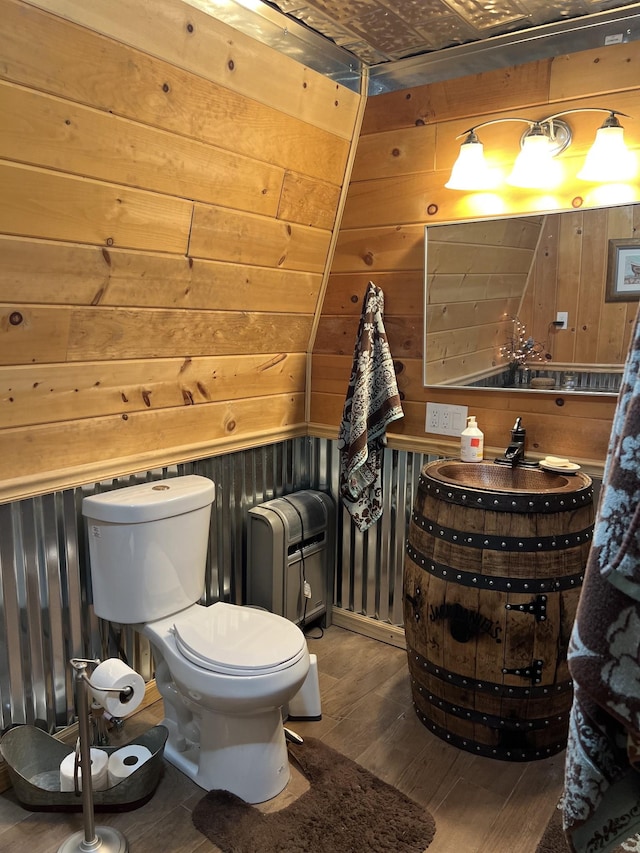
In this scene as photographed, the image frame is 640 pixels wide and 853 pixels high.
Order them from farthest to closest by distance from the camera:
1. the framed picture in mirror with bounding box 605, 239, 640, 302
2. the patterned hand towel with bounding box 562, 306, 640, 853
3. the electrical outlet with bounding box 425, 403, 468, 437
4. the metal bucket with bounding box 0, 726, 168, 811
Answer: the electrical outlet with bounding box 425, 403, 468, 437 → the framed picture in mirror with bounding box 605, 239, 640, 302 → the metal bucket with bounding box 0, 726, 168, 811 → the patterned hand towel with bounding box 562, 306, 640, 853

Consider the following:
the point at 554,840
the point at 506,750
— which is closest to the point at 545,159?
the point at 506,750

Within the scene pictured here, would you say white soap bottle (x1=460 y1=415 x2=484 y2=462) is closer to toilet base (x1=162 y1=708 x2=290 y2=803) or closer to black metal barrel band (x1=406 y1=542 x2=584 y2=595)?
black metal barrel band (x1=406 y1=542 x2=584 y2=595)

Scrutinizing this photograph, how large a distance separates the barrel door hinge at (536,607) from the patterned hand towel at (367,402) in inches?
32.2

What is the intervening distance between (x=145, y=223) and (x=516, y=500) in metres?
1.28

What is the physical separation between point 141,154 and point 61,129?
9.2 inches

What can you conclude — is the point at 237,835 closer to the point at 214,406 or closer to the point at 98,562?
the point at 98,562

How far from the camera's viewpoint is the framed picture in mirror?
1.96 meters

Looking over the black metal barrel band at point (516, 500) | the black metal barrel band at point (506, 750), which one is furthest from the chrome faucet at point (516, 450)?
the black metal barrel band at point (506, 750)

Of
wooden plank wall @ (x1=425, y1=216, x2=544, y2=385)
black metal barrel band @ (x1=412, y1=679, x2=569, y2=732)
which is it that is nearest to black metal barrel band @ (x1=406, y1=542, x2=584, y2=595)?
black metal barrel band @ (x1=412, y1=679, x2=569, y2=732)

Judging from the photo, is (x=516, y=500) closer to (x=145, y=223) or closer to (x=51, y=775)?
(x=145, y=223)

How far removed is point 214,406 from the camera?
7.71 ft

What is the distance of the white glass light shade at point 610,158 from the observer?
6.10 ft

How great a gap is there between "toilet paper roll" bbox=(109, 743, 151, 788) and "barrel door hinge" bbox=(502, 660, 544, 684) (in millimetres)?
1052

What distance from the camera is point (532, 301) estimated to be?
2174 mm
